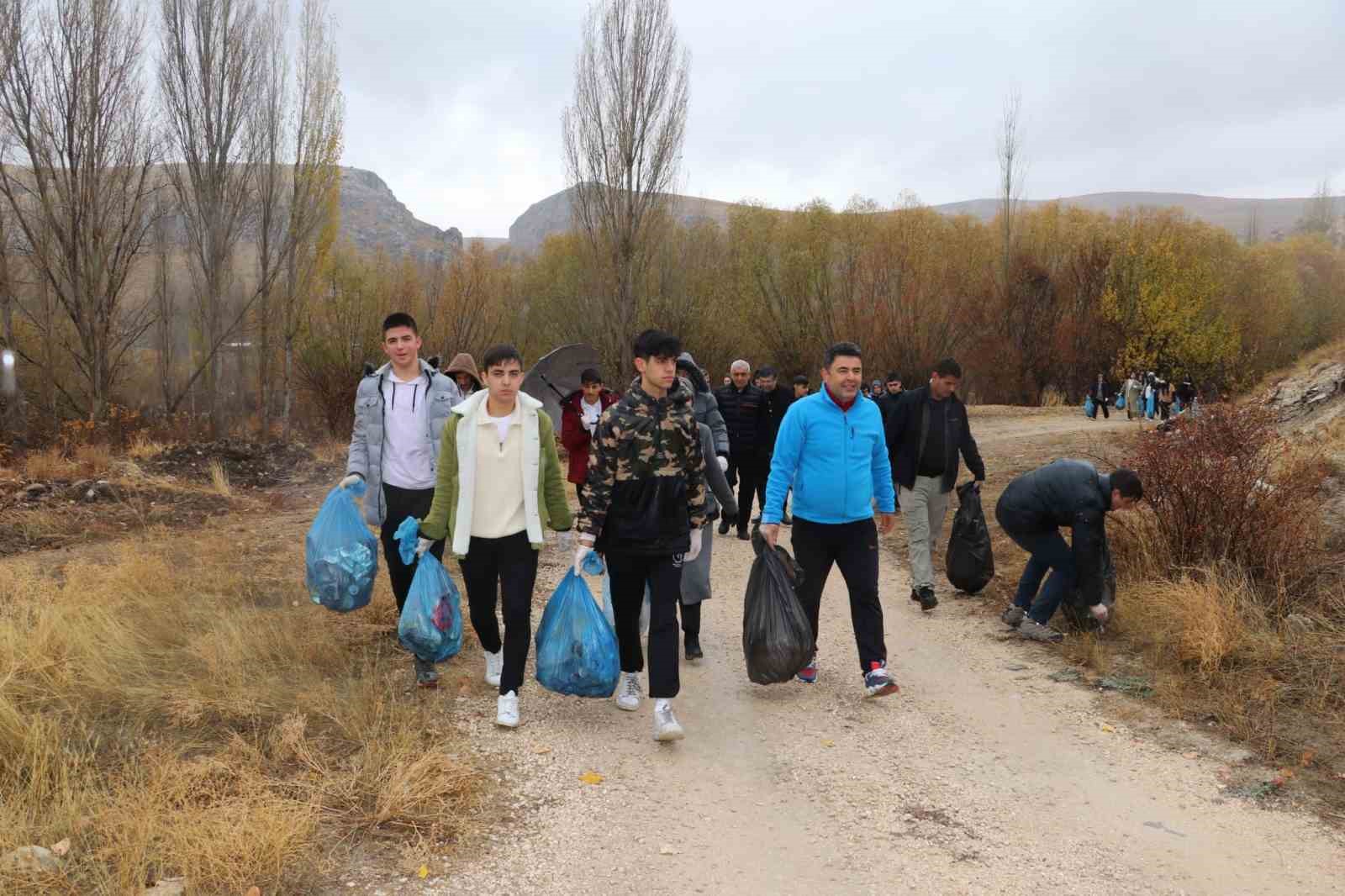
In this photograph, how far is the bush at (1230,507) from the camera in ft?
20.0

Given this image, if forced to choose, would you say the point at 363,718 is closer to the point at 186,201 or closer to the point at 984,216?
the point at 186,201

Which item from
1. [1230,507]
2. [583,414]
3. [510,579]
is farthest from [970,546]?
[510,579]

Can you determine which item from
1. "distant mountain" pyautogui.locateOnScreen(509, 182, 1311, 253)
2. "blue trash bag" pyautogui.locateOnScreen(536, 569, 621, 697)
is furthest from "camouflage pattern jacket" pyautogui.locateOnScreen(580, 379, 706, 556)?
"distant mountain" pyautogui.locateOnScreen(509, 182, 1311, 253)

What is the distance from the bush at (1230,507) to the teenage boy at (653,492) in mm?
4130

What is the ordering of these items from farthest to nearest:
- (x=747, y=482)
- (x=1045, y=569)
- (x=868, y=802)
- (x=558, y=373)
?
(x=558, y=373)
(x=747, y=482)
(x=1045, y=569)
(x=868, y=802)

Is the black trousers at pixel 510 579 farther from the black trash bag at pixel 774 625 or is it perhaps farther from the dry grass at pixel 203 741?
the black trash bag at pixel 774 625

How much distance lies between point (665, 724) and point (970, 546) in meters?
3.56

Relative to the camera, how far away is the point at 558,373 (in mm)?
13977

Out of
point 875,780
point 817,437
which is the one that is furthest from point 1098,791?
point 817,437

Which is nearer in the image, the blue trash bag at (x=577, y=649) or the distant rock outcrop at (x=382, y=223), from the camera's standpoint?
the blue trash bag at (x=577, y=649)

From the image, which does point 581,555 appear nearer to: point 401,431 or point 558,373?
point 401,431

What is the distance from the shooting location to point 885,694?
16.3 ft

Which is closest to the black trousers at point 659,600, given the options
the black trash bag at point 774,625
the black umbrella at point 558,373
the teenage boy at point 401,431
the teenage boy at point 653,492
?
the teenage boy at point 653,492

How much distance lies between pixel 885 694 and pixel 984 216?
15745 cm
